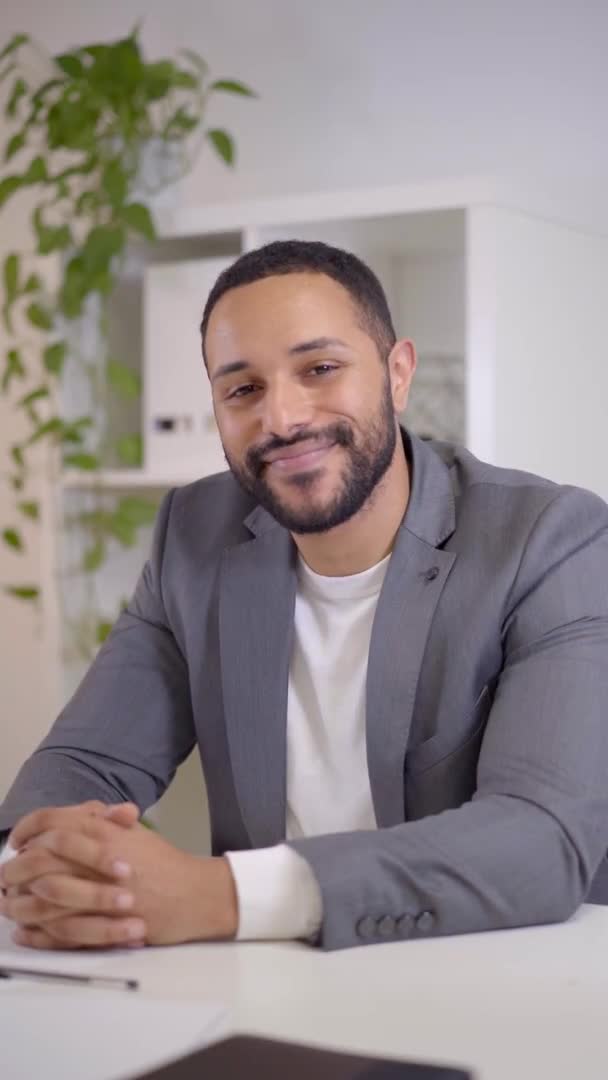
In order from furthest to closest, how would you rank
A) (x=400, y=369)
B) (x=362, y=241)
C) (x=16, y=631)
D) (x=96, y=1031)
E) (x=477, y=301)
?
(x=16, y=631) → (x=362, y=241) → (x=477, y=301) → (x=400, y=369) → (x=96, y=1031)

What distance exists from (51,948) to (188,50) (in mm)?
2768

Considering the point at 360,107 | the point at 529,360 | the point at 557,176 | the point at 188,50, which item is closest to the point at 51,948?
the point at 529,360

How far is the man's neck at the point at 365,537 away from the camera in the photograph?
5.76 feet

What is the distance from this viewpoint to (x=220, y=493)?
1.95 meters

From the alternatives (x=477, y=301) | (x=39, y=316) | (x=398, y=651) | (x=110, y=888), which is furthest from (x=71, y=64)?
(x=110, y=888)

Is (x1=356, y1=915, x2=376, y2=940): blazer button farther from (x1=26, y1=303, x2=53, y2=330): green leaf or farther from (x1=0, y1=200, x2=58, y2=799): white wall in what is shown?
(x1=0, y1=200, x2=58, y2=799): white wall

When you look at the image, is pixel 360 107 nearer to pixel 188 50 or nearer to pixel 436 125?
pixel 436 125

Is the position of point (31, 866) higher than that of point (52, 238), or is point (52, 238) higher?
point (52, 238)

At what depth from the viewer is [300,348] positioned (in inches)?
64.6

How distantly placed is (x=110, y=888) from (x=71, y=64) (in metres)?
2.34

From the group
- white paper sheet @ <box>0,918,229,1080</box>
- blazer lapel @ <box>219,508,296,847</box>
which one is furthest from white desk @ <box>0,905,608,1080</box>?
Answer: blazer lapel @ <box>219,508,296,847</box>

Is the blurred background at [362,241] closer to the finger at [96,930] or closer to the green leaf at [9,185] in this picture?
the green leaf at [9,185]

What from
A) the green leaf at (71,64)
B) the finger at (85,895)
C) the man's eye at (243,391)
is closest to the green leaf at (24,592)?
the green leaf at (71,64)

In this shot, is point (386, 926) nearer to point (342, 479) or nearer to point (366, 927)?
point (366, 927)
